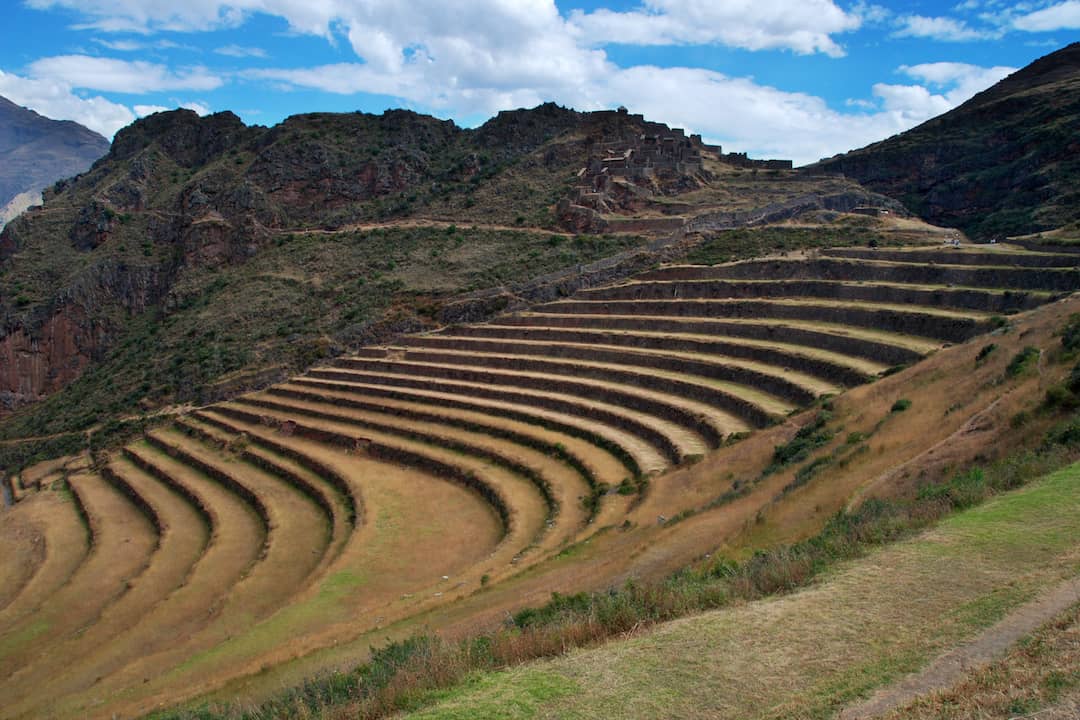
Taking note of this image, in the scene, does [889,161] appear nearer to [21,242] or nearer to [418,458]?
[418,458]

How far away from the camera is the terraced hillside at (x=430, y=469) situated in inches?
565

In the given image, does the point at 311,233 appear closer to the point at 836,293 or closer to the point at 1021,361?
the point at 836,293

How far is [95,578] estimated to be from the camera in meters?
19.6

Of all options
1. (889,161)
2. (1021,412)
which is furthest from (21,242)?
(889,161)

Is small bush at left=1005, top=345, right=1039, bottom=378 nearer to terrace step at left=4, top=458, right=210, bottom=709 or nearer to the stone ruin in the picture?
terrace step at left=4, top=458, right=210, bottom=709

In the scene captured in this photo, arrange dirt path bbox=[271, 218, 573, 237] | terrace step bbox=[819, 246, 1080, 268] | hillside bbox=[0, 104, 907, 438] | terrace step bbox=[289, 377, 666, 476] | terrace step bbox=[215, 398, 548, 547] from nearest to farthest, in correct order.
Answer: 1. terrace step bbox=[215, 398, 548, 547]
2. terrace step bbox=[289, 377, 666, 476]
3. terrace step bbox=[819, 246, 1080, 268]
4. hillside bbox=[0, 104, 907, 438]
5. dirt path bbox=[271, 218, 573, 237]

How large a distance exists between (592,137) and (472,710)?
5348 cm

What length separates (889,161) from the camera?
62750mm

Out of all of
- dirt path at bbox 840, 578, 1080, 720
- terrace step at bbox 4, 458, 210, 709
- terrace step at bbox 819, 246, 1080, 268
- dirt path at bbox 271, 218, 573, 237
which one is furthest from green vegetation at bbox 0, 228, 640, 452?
dirt path at bbox 840, 578, 1080, 720

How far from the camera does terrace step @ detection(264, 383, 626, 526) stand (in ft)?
61.3

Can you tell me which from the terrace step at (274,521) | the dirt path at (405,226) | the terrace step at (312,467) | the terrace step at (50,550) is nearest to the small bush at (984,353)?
the terrace step at (312,467)

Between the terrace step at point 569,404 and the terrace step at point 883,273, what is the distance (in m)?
10.2

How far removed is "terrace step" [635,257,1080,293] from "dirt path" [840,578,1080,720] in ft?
56.9

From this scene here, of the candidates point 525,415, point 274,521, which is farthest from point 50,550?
point 525,415
